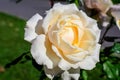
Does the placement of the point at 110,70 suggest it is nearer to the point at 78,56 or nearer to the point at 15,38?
the point at 78,56

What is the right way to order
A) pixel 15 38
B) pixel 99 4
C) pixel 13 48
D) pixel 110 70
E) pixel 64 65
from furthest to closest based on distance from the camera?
1. pixel 15 38
2. pixel 13 48
3. pixel 110 70
4. pixel 99 4
5. pixel 64 65

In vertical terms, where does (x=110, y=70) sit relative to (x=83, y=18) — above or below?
below

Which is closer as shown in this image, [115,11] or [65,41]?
[65,41]

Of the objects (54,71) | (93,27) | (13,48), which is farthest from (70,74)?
(13,48)

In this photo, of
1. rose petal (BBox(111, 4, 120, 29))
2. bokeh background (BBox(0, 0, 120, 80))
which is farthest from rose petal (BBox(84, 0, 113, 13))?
bokeh background (BBox(0, 0, 120, 80))

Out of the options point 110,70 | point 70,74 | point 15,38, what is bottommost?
point 15,38

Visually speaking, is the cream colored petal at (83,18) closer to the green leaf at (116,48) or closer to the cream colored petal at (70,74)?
the cream colored petal at (70,74)

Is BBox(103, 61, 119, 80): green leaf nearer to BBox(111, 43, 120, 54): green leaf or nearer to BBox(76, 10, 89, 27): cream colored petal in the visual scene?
BBox(111, 43, 120, 54): green leaf
